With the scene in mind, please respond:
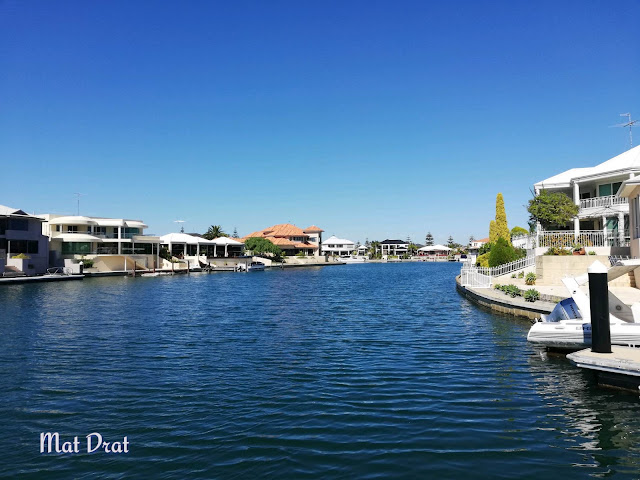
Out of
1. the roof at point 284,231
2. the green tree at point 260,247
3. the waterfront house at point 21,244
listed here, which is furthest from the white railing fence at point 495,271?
the roof at point 284,231

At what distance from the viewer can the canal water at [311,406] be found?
25.1 ft

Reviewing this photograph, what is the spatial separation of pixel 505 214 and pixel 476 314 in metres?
25.9

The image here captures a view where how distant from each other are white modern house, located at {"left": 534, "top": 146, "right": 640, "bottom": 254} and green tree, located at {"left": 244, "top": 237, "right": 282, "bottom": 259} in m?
82.3

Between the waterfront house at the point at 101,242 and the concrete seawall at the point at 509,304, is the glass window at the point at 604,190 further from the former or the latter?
the waterfront house at the point at 101,242

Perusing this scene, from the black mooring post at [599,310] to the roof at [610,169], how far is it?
90.2 ft

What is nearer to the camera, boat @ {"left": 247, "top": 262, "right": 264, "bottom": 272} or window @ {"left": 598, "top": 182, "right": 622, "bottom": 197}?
window @ {"left": 598, "top": 182, "right": 622, "bottom": 197}

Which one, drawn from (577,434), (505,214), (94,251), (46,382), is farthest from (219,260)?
(577,434)

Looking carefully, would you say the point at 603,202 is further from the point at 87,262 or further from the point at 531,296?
the point at 87,262

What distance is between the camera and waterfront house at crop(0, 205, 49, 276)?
5497cm

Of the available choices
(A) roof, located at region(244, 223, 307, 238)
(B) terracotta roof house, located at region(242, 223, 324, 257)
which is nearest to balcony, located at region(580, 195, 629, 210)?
(B) terracotta roof house, located at region(242, 223, 324, 257)

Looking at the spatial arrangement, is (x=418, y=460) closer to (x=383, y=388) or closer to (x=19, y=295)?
(x=383, y=388)

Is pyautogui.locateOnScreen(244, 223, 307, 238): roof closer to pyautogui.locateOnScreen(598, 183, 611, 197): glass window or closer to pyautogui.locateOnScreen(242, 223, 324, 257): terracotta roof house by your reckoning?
pyautogui.locateOnScreen(242, 223, 324, 257): terracotta roof house

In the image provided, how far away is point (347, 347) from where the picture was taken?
55.4ft

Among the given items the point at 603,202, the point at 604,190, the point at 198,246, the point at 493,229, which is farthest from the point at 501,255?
the point at 198,246
